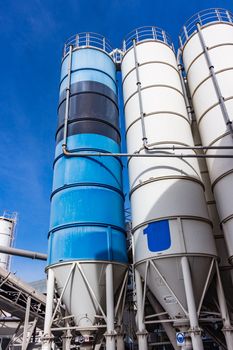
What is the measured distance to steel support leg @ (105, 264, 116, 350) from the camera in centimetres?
978

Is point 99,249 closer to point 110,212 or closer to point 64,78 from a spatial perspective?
point 110,212

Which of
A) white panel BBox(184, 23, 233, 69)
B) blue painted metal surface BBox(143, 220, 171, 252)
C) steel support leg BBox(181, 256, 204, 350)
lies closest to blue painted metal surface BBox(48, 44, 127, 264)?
blue painted metal surface BBox(143, 220, 171, 252)

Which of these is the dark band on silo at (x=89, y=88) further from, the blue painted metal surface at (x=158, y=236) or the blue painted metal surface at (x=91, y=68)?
the blue painted metal surface at (x=158, y=236)

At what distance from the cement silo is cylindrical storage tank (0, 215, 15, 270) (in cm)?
1875

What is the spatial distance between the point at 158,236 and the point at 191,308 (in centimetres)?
238

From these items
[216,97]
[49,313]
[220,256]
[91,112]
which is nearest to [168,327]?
[220,256]

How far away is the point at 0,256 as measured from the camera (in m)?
26.9

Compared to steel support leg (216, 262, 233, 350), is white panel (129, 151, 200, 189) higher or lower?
higher

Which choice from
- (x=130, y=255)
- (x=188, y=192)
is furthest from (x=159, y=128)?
(x=130, y=255)

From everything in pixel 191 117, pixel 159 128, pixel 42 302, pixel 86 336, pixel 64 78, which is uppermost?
pixel 64 78

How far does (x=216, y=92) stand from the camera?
1271 centimetres

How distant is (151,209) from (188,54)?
9037 mm

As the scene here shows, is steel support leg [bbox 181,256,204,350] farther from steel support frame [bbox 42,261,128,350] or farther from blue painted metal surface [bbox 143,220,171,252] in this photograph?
steel support frame [bbox 42,261,128,350]

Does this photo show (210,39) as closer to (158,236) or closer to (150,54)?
(150,54)
